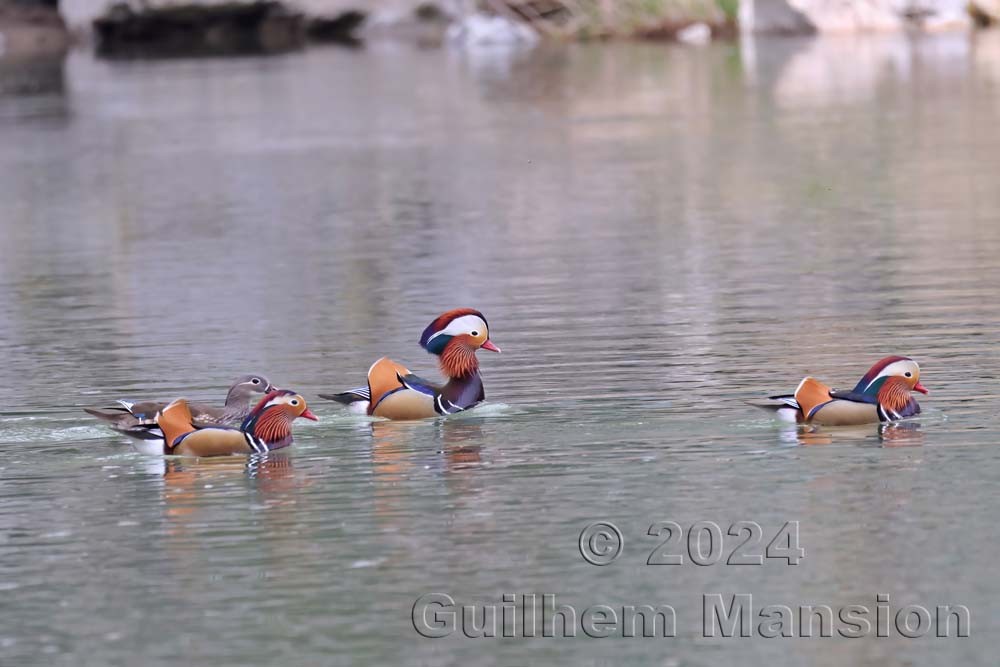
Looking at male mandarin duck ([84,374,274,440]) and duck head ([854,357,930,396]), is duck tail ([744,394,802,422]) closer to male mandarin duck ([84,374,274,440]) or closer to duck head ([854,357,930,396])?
duck head ([854,357,930,396])

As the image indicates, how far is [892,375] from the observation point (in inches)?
377

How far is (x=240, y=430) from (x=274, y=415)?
0.20m

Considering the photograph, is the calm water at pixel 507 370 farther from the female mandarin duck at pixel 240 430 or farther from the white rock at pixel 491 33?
the white rock at pixel 491 33

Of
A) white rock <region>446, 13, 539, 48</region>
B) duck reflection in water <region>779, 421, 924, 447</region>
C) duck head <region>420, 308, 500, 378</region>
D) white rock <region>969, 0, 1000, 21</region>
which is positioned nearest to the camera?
duck reflection in water <region>779, 421, 924, 447</region>

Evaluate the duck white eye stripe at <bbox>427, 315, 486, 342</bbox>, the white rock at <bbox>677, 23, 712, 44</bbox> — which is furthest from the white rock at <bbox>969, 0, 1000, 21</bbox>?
the duck white eye stripe at <bbox>427, 315, 486, 342</bbox>

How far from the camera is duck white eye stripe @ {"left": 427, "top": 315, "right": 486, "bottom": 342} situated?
420 inches

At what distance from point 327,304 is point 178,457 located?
15.8 feet

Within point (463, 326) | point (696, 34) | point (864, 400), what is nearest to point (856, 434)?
point (864, 400)

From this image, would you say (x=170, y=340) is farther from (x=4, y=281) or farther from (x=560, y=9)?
(x=560, y=9)

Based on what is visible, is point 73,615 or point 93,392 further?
point 93,392

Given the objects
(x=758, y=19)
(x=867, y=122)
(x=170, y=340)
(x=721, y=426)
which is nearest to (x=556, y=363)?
(x=721, y=426)

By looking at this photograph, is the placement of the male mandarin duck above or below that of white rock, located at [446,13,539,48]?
below

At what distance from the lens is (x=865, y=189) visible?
19984mm

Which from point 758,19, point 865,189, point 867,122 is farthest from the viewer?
point 758,19
